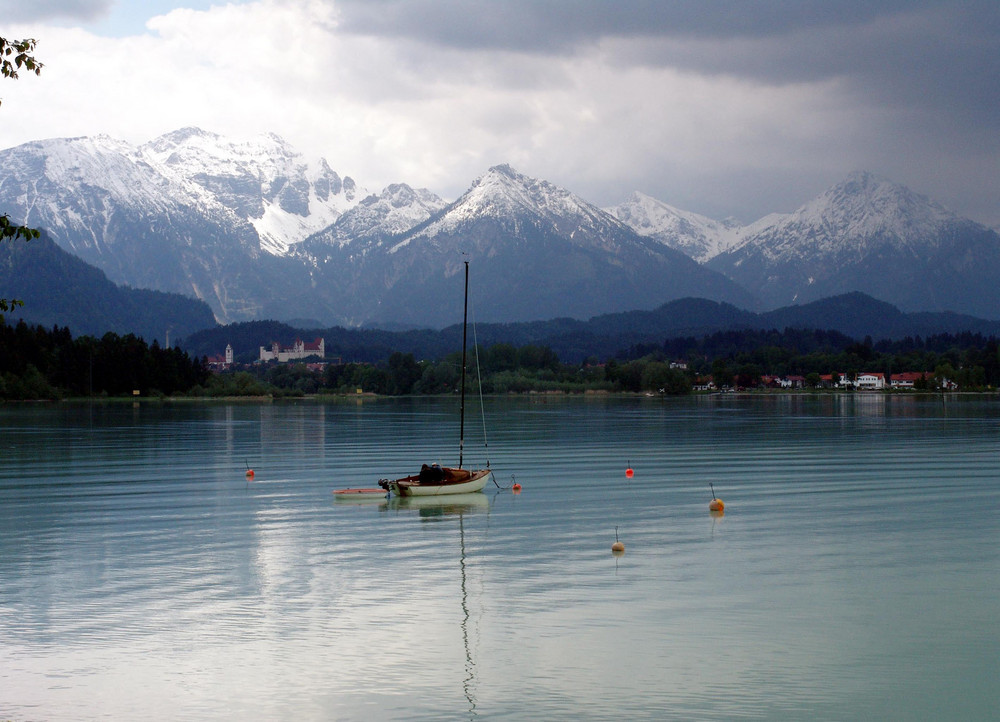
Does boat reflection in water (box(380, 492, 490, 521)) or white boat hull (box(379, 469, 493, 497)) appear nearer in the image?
boat reflection in water (box(380, 492, 490, 521))

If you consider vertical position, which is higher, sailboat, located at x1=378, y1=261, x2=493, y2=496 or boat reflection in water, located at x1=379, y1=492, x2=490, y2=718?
sailboat, located at x1=378, y1=261, x2=493, y2=496

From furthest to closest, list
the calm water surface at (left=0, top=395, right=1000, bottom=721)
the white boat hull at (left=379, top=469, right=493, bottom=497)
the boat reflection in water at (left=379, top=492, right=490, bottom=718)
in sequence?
the white boat hull at (left=379, top=469, right=493, bottom=497) → the boat reflection in water at (left=379, top=492, right=490, bottom=718) → the calm water surface at (left=0, top=395, right=1000, bottom=721)

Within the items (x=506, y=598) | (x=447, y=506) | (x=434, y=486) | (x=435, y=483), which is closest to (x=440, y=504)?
(x=447, y=506)

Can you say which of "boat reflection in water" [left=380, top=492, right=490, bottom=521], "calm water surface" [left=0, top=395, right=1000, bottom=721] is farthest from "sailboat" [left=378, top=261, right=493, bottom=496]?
"calm water surface" [left=0, top=395, right=1000, bottom=721]

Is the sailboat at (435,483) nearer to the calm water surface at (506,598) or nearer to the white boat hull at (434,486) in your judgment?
the white boat hull at (434,486)

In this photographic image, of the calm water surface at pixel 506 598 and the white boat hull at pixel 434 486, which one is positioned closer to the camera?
the calm water surface at pixel 506 598

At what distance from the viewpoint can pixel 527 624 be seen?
28938 mm

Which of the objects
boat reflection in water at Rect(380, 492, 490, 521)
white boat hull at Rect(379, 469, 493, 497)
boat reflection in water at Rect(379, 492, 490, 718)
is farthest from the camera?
white boat hull at Rect(379, 469, 493, 497)

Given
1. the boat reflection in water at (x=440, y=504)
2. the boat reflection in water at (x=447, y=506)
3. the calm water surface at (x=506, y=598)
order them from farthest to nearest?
the boat reflection in water at (x=440, y=504) → the boat reflection in water at (x=447, y=506) → the calm water surface at (x=506, y=598)

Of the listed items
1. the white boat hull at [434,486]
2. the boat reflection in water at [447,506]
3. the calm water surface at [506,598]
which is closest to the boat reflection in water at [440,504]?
the boat reflection in water at [447,506]

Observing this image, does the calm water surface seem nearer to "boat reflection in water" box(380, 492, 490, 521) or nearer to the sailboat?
"boat reflection in water" box(380, 492, 490, 521)

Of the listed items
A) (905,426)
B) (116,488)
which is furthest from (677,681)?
(905,426)

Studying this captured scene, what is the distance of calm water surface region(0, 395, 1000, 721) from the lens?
23.2 metres

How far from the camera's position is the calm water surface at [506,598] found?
23.2 m
